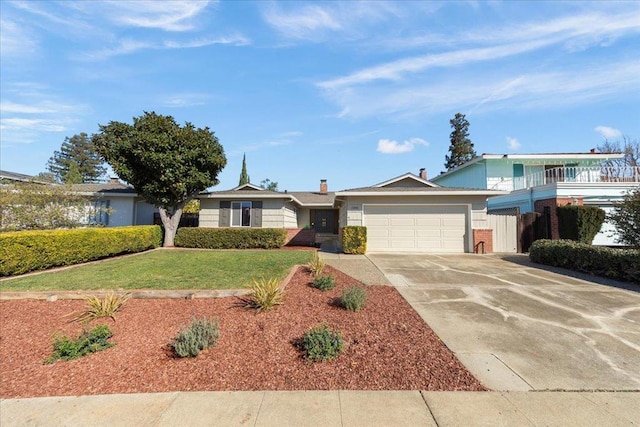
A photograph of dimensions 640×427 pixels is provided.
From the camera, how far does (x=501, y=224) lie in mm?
14211

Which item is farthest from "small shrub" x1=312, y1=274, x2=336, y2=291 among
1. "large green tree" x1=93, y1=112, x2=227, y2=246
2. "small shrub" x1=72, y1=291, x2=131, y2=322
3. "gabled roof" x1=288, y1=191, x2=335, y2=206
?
"gabled roof" x1=288, y1=191, x2=335, y2=206

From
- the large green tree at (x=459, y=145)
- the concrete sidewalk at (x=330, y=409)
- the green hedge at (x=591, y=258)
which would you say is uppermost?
the large green tree at (x=459, y=145)

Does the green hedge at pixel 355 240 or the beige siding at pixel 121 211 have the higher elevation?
the beige siding at pixel 121 211

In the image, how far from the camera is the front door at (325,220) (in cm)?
2284

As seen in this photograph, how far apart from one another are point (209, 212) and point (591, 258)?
17.0 m

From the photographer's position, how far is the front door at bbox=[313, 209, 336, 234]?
2284 centimetres

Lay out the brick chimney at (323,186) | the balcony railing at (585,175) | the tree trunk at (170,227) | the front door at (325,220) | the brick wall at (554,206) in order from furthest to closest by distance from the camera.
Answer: the brick chimney at (323,186)
the front door at (325,220)
the balcony railing at (585,175)
the tree trunk at (170,227)
the brick wall at (554,206)

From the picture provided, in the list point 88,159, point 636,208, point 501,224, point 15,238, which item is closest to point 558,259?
point 636,208

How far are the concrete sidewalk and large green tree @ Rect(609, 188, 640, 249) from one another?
818cm

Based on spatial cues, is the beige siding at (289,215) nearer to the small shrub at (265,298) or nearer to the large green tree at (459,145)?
the small shrub at (265,298)

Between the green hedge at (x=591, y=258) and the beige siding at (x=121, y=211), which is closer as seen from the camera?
the green hedge at (x=591, y=258)

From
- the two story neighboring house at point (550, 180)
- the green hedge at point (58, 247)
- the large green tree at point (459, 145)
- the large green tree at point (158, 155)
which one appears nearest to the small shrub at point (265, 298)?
the green hedge at point (58, 247)

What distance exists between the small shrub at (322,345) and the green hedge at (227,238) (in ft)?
39.0

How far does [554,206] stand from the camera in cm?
1441
